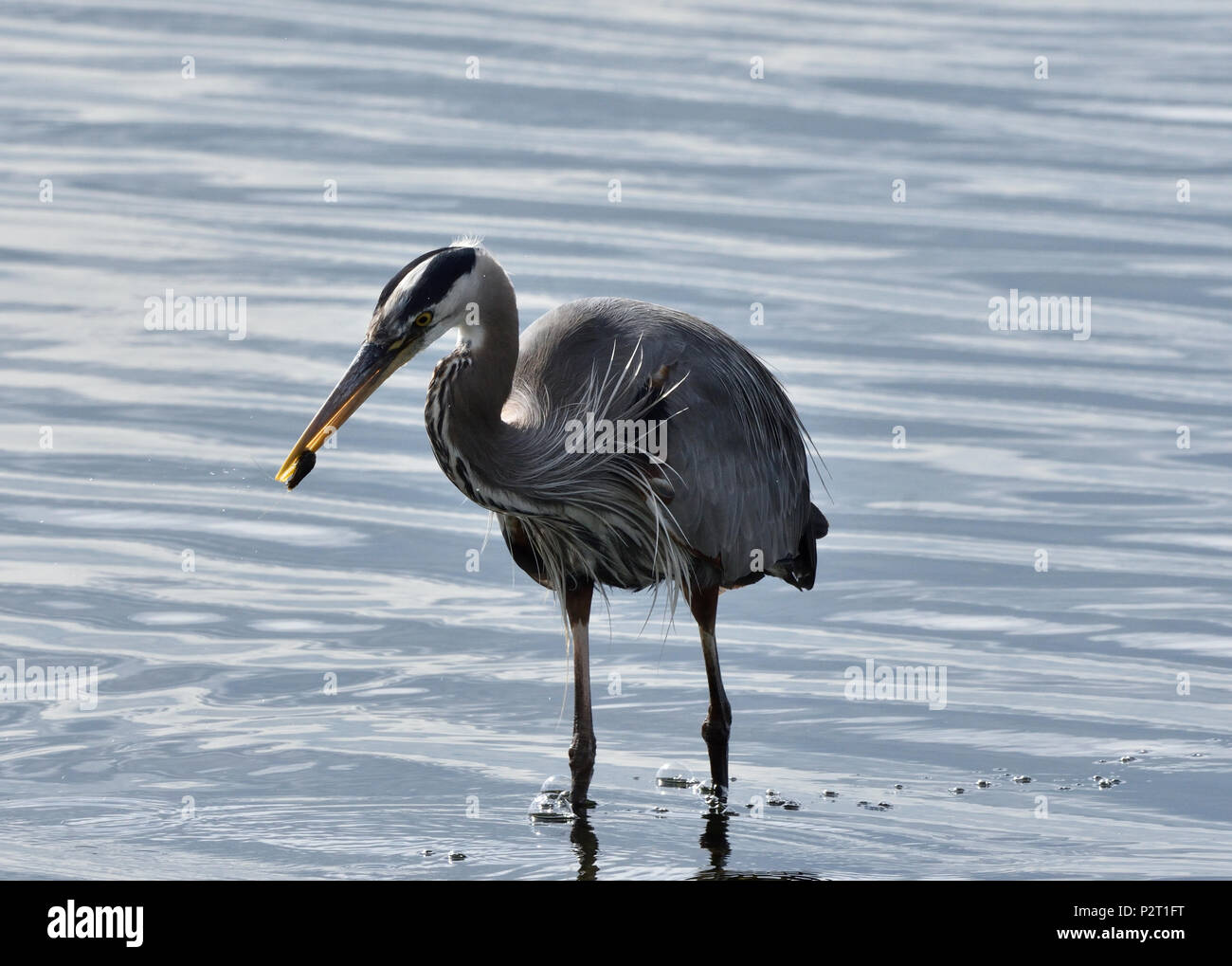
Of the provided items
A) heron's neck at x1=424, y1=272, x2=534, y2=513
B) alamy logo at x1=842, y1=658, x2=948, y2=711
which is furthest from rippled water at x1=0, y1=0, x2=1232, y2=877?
heron's neck at x1=424, y1=272, x2=534, y2=513

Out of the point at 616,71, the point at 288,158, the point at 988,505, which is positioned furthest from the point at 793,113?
the point at 988,505

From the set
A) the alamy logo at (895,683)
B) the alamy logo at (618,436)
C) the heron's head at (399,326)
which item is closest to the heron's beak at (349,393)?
the heron's head at (399,326)

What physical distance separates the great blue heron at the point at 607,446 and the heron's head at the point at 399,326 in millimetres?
10

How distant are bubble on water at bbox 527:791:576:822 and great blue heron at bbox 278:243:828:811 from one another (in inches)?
2.3

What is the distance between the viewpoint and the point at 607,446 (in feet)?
28.5

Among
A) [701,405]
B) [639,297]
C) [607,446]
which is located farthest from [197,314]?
[607,446]

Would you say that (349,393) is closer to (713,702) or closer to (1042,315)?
(713,702)

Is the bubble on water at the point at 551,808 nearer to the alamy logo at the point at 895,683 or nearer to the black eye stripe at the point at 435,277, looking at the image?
the alamy logo at the point at 895,683

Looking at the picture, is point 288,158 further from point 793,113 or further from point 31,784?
point 31,784

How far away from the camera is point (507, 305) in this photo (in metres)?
8.17

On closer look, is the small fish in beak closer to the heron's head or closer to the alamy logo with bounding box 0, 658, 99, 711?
the heron's head

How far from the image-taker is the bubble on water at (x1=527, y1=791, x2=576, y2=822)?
864cm

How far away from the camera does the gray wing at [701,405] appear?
8836 mm

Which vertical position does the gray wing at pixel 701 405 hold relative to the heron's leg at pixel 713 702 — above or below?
above
